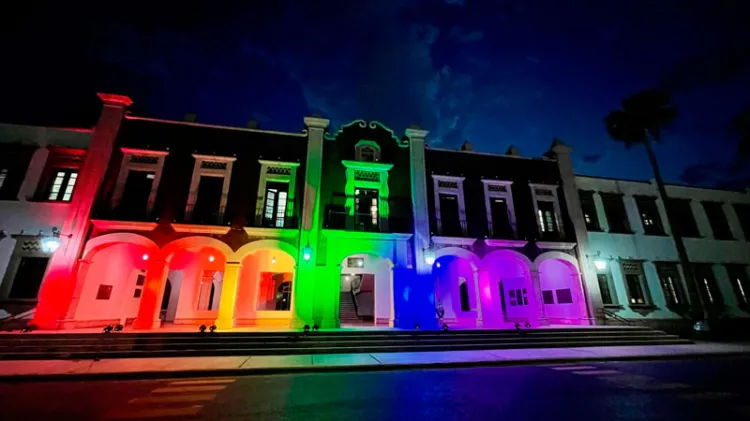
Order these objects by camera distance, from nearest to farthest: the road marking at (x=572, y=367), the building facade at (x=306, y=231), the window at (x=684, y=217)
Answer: the road marking at (x=572, y=367), the building facade at (x=306, y=231), the window at (x=684, y=217)

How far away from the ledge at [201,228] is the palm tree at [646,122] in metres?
22.3

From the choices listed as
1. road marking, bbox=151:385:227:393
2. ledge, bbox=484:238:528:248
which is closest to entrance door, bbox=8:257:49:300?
road marking, bbox=151:385:227:393

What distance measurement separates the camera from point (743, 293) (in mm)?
17344

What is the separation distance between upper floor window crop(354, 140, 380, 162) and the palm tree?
14.2 metres

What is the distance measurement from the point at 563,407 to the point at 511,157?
15.6m

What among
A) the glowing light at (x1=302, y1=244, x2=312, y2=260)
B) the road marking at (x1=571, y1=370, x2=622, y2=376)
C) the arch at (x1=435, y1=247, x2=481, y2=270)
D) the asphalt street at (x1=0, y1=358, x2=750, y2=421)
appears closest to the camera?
the asphalt street at (x1=0, y1=358, x2=750, y2=421)

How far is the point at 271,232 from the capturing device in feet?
46.3

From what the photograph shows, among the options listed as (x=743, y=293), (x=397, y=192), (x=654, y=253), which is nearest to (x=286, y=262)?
(x=397, y=192)

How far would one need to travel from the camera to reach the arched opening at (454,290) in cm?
1673

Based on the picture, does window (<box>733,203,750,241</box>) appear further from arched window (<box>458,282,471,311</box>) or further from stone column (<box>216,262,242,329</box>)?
stone column (<box>216,262,242,329</box>)

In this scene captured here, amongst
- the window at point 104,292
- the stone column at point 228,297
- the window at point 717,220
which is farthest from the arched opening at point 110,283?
the window at point 717,220

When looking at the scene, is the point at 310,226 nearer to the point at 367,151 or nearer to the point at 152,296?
the point at 367,151

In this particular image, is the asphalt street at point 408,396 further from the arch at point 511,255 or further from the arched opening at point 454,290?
the arched opening at point 454,290

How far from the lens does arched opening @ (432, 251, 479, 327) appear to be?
16734 mm
